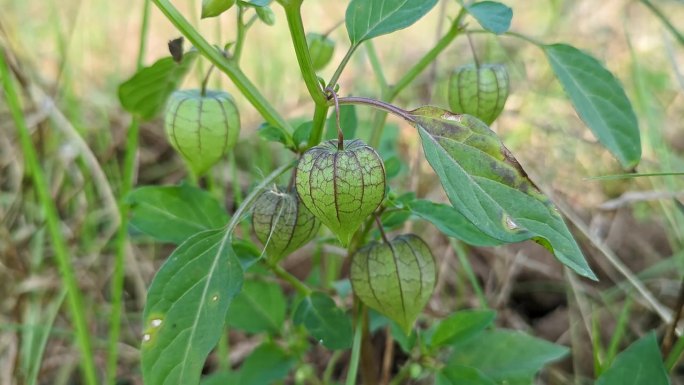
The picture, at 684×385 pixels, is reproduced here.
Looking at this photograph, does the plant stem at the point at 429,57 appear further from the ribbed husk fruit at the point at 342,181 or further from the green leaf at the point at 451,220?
the ribbed husk fruit at the point at 342,181

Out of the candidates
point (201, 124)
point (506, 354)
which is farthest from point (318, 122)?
point (506, 354)

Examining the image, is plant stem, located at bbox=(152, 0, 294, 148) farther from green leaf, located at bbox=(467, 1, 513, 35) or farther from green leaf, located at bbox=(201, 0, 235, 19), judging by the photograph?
green leaf, located at bbox=(467, 1, 513, 35)

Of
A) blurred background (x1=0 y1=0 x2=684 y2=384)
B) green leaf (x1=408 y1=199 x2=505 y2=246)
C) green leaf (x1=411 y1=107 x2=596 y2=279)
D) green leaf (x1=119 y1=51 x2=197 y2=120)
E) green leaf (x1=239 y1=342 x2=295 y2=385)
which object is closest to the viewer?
green leaf (x1=411 y1=107 x2=596 y2=279)

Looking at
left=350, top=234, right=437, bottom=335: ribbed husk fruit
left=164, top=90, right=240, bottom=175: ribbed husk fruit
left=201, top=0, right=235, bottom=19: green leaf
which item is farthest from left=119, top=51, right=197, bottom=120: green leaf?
left=350, top=234, right=437, bottom=335: ribbed husk fruit

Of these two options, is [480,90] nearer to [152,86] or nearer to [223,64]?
[223,64]

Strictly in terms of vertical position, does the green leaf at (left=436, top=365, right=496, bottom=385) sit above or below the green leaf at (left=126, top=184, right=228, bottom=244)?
below

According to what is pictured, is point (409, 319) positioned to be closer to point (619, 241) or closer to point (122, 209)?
point (122, 209)

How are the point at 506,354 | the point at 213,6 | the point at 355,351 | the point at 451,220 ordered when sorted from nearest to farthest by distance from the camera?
1. the point at 213,6
2. the point at 451,220
3. the point at 355,351
4. the point at 506,354

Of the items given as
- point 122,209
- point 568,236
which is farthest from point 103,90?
→ point 568,236
